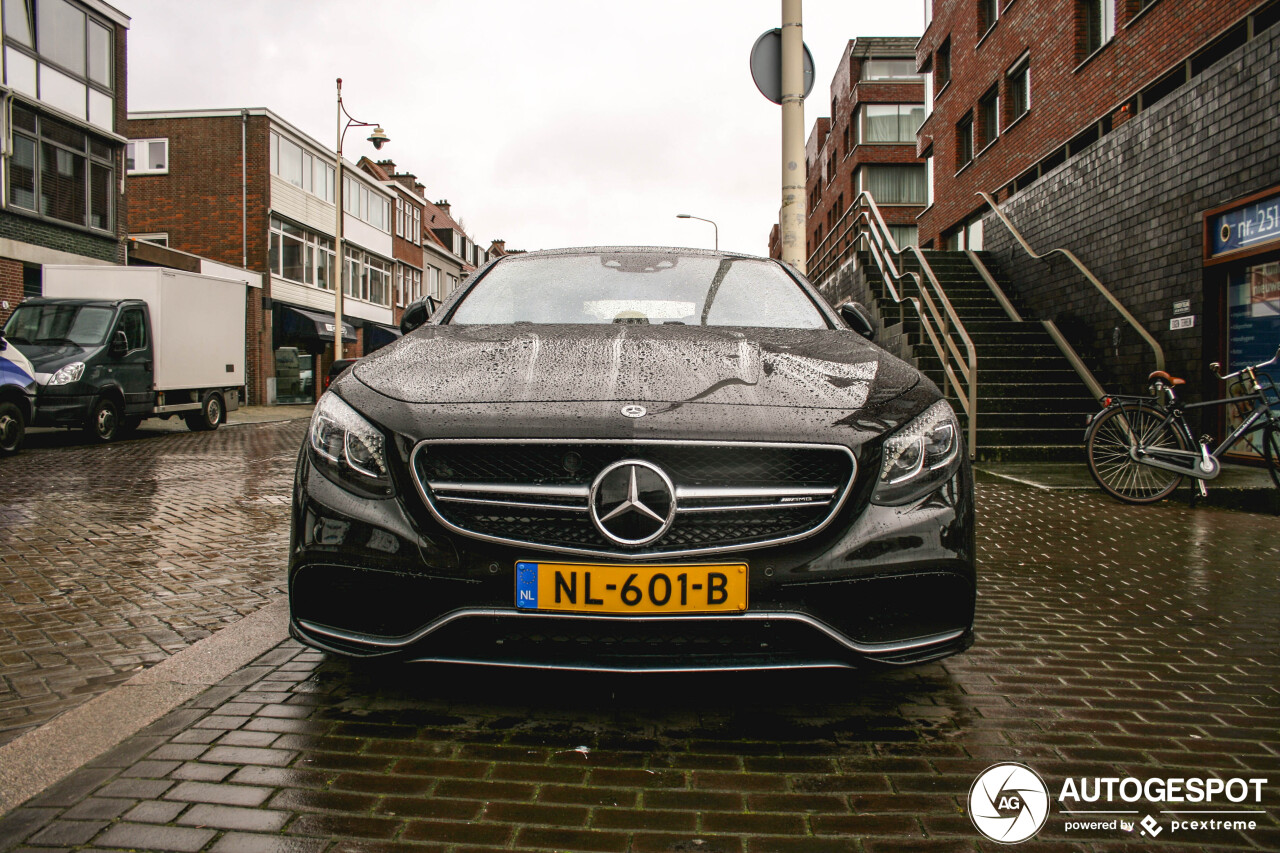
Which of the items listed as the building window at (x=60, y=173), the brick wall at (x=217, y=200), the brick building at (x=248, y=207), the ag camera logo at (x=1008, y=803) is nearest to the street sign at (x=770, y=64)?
the ag camera logo at (x=1008, y=803)

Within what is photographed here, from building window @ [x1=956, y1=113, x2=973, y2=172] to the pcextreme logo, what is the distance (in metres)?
21.1

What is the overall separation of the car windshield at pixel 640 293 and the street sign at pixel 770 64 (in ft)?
15.7

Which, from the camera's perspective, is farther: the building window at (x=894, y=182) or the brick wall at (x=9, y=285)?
the building window at (x=894, y=182)

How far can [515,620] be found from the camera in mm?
2207

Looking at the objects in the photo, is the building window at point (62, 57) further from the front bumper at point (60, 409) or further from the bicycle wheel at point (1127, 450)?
the bicycle wheel at point (1127, 450)

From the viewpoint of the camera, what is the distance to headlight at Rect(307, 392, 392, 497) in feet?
7.72

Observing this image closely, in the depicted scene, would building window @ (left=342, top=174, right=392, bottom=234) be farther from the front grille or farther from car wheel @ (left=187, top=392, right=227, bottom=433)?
the front grille

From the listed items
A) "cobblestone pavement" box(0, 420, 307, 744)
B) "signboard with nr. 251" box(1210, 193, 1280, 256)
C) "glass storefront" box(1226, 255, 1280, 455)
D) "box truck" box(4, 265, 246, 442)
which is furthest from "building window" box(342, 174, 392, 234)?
"glass storefront" box(1226, 255, 1280, 455)

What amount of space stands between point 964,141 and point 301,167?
2292cm

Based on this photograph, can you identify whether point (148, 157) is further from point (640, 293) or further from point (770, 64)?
point (640, 293)

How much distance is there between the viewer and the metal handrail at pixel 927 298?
945 cm

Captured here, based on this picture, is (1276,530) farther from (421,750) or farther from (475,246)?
(475,246)

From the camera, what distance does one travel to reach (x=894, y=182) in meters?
38.4

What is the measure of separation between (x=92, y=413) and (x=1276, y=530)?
1383cm
